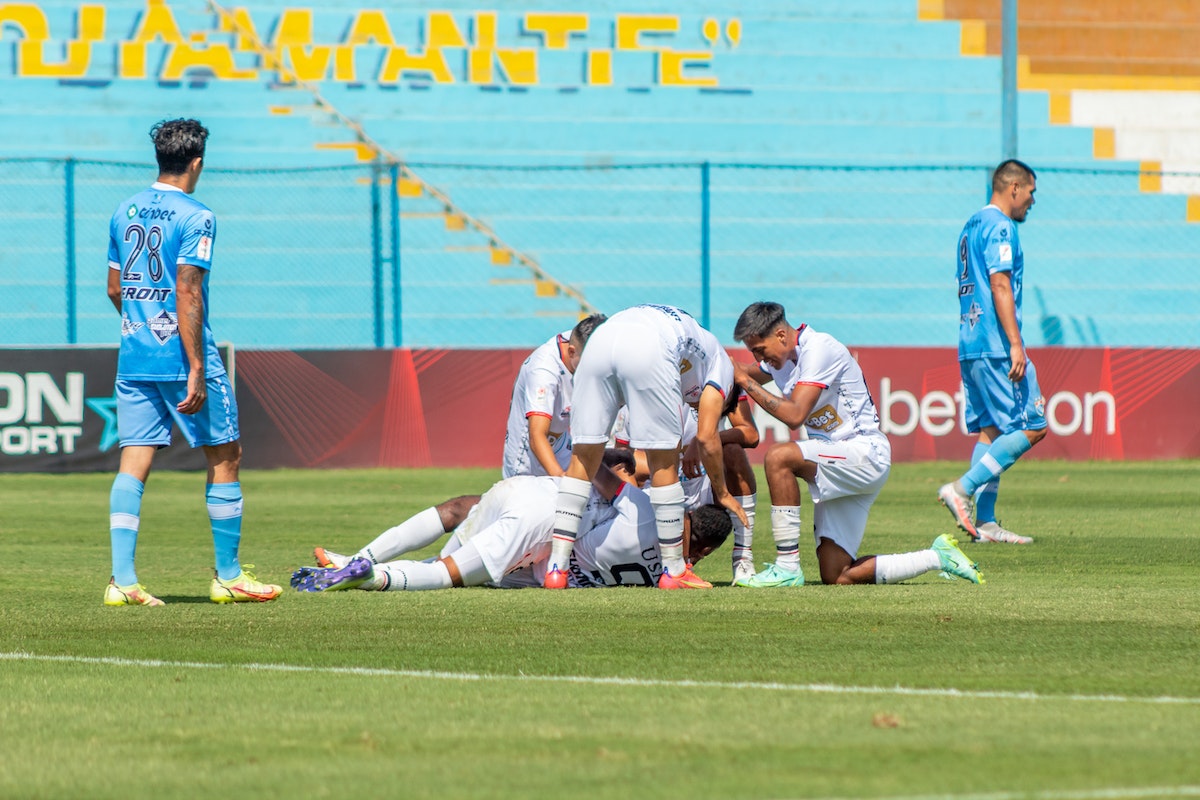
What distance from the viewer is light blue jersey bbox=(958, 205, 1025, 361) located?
1096 cm

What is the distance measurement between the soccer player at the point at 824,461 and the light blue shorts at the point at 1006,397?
287 cm

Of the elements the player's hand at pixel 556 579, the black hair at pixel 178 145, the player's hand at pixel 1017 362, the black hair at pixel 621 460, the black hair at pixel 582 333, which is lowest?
the player's hand at pixel 556 579

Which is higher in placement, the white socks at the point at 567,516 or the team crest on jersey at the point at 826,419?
the team crest on jersey at the point at 826,419

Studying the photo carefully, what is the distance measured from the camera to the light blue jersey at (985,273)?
1096 cm

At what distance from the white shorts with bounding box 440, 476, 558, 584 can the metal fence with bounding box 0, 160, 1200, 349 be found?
40.6 feet

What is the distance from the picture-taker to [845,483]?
8320 mm

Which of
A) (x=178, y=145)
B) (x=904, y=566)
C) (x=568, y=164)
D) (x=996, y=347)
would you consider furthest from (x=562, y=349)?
(x=568, y=164)

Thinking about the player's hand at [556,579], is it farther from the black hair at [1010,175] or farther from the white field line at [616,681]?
the black hair at [1010,175]

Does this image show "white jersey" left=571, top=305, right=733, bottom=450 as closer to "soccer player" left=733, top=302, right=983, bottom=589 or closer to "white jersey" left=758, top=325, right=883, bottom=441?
"soccer player" left=733, top=302, right=983, bottom=589

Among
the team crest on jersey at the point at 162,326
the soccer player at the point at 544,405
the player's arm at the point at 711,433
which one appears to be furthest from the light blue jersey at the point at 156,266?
the player's arm at the point at 711,433

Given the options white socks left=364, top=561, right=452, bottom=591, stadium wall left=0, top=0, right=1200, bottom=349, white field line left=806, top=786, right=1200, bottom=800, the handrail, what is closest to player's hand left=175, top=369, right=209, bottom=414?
white socks left=364, top=561, right=452, bottom=591

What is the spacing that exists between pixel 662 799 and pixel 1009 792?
0.78 metres

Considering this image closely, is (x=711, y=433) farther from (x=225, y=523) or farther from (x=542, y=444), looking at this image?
(x=225, y=523)

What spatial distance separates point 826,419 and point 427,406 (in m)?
9.21
